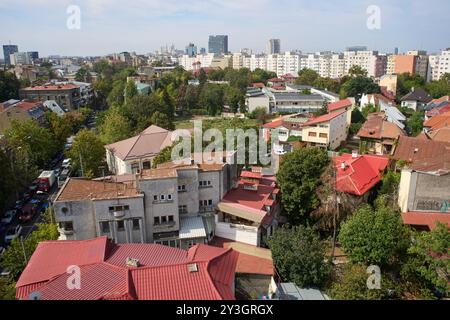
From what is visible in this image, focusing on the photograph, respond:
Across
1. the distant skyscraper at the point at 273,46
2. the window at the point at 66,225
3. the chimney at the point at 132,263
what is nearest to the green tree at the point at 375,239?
the chimney at the point at 132,263

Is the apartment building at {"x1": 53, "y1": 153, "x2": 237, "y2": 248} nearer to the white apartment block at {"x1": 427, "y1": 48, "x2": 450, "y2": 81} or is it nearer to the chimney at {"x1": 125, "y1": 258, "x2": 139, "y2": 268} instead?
the chimney at {"x1": 125, "y1": 258, "x2": 139, "y2": 268}

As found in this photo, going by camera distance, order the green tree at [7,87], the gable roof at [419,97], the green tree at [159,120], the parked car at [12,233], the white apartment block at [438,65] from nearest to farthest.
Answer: the parked car at [12,233], the green tree at [159,120], the gable roof at [419,97], the green tree at [7,87], the white apartment block at [438,65]

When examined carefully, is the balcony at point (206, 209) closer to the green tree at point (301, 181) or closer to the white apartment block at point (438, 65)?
the green tree at point (301, 181)

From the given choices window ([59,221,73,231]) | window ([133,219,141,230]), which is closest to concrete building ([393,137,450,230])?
window ([133,219,141,230])

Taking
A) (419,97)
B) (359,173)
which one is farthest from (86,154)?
(419,97)

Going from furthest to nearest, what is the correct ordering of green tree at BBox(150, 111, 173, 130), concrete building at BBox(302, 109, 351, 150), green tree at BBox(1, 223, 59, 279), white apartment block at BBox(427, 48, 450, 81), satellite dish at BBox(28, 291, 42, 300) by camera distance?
1. white apartment block at BBox(427, 48, 450, 81)
2. green tree at BBox(150, 111, 173, 130)
3. concrete building at BBox(302, 109, 351, 150)
4. green tree at BBox(1, 223, 59, 279)
5. satellite dish at BBox(28, 291, 42, 300)

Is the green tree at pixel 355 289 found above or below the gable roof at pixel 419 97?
below
